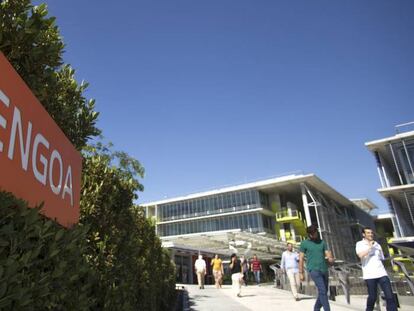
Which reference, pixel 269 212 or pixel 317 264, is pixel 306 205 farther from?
pixel 317 264

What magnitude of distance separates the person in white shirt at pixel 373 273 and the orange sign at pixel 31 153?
193 inches

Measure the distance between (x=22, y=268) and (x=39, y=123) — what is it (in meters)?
0.90

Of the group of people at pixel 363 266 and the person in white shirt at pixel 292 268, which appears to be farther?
the person in white shirt at pixel 292 268

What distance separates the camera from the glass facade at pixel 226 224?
4653 centimetres

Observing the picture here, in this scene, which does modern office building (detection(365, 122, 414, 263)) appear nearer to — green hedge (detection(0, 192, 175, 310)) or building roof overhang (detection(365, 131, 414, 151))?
building roof overhang (detection(365, 131, 414, 151))

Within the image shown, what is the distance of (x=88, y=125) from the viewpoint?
335 centimetres

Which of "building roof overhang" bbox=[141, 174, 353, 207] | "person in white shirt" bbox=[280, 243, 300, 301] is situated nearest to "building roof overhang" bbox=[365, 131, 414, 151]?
"building roof overhang" bbox=[141, 174, 353, 207]

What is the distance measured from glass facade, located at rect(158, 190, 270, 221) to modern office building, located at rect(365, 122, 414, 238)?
19065mm

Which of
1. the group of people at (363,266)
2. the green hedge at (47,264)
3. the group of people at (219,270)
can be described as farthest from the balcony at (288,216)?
the green hedge at (47,264)

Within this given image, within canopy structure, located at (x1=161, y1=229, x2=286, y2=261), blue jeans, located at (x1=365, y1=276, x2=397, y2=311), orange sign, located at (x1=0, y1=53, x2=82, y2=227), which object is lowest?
blue jeans, located at (x1=365, y1=276, x2=397, y2=311)

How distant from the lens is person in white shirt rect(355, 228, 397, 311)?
538cm

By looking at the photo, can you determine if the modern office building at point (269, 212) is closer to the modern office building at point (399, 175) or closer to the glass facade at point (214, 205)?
the glass facade at point (214, 205)

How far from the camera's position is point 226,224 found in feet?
160

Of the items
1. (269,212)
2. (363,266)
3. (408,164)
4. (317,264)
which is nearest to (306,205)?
(269,212)
